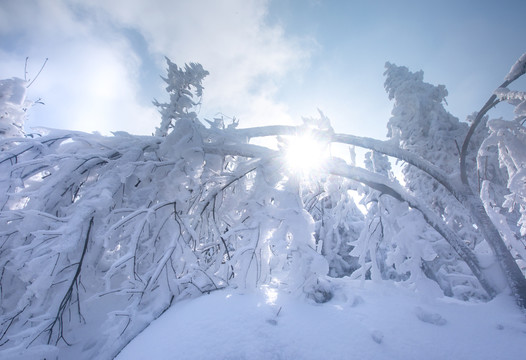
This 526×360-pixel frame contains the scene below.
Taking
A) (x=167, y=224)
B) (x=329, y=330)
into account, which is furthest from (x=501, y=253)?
(x=167, y=224)

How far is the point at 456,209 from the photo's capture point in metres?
10.7

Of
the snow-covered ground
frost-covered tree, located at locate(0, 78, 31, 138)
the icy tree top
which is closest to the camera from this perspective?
the snow-covered ground

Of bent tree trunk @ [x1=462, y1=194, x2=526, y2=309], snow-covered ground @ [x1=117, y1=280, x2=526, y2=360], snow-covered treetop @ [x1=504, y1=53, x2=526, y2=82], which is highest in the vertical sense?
snow-covered treetop @ [x1=504, y1=53, x2=526, y2=82]

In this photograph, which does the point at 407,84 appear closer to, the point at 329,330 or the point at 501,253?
the point at 501,253

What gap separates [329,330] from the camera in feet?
6.61

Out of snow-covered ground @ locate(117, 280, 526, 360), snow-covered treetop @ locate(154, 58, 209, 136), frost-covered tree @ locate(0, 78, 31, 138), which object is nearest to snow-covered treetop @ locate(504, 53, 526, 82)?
snow-covered ground @ locate(117, 280, 526, 360)

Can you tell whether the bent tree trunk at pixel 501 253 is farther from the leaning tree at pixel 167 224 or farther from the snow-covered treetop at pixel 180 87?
the snow-covered treetop at pixel 180 87

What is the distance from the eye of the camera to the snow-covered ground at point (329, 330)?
178cm

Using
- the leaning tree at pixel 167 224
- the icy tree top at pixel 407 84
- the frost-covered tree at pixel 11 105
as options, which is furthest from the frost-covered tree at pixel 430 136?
the frost-covered tree at pixel 11 105

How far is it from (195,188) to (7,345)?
2.52m

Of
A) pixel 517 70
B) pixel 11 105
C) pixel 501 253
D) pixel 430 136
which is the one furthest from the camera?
pixel 430 136

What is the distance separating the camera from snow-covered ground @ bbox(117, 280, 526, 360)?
1.78m

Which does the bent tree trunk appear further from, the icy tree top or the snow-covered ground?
the icy tree top

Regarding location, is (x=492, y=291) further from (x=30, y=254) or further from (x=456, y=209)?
(x=456, y=209)
